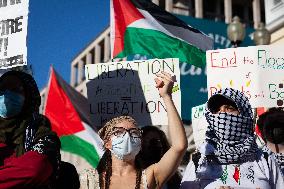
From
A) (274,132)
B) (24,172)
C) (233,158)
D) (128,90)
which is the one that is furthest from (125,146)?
(128,90)

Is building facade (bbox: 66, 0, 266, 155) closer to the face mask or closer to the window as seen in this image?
the window

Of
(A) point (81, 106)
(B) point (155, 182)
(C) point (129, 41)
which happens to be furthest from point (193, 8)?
(B) point (155, 182)

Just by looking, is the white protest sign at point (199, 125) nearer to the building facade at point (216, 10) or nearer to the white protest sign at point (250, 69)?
the white protest sign at point (250, 69)

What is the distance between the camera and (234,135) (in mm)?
3283

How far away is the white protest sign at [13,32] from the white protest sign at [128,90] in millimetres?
789

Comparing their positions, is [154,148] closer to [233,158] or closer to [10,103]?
[233,158]

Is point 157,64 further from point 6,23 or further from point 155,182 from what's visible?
point 155,182

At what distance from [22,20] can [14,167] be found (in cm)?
193

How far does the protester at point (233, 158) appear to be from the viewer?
10.7 feet

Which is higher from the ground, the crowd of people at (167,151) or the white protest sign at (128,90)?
the white protest sign at (128,90)

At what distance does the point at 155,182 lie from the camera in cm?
331

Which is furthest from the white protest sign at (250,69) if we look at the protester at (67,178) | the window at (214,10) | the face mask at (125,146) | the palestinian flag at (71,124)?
the window at (214,10)

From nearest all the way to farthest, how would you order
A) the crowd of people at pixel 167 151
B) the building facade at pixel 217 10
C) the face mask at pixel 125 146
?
the crowd of people at pixel 167 151
the face mask at pixel 125 146
the building facade at pixel 217 10

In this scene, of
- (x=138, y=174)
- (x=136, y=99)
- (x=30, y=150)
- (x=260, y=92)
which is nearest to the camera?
(x=30, y=150)
